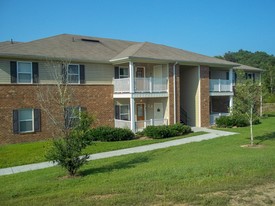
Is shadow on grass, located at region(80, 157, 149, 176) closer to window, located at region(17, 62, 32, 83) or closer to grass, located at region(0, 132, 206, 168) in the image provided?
grass, located at region(0, 132, 206, 168)

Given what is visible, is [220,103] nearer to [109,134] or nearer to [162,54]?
[162,54]

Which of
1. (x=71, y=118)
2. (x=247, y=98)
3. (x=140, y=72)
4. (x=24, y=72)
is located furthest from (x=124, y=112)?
(x=71, y=118)

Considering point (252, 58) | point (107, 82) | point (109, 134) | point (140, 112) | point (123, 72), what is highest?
point (252, 58)

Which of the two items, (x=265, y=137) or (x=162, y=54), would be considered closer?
(x=265, y=137)

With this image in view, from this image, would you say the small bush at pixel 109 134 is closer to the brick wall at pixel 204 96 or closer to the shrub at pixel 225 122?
the brick wall at pixel 204 96

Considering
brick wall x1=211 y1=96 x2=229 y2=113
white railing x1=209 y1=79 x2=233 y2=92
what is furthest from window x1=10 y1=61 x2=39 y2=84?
brick wall x1=211 y1=96 x2=229 y2=113

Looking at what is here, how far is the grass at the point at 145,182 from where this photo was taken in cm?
678

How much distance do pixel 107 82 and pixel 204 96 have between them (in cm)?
842

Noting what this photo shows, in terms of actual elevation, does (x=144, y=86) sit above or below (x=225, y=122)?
above

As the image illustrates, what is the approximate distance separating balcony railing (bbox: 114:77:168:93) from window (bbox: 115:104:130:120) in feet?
5.32

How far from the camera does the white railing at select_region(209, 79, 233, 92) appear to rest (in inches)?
1016

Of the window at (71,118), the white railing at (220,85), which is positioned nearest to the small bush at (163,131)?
the white railing at (220,85)

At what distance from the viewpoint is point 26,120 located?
61.3 feet

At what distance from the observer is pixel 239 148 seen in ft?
45.9
